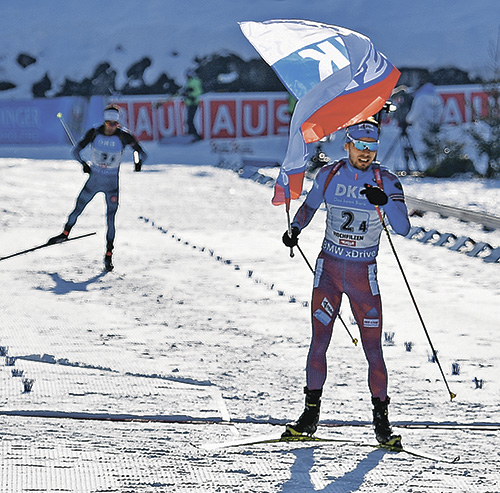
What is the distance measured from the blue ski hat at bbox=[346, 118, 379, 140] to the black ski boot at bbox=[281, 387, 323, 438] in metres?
1.46

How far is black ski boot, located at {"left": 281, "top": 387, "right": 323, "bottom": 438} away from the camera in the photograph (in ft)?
15.4

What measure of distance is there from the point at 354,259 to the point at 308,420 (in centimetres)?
93

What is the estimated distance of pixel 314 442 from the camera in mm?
4676

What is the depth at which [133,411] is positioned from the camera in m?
5.07

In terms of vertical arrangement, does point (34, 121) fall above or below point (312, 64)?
below

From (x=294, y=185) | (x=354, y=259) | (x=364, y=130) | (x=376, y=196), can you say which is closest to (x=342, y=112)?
(x=364, y=130)

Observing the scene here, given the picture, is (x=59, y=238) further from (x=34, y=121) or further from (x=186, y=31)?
(x=186, y=31)

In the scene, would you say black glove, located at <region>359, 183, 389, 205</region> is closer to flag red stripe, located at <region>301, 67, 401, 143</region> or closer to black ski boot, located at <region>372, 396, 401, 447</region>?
flag red stripe, located at <region>301, 67, 401, 143</region>

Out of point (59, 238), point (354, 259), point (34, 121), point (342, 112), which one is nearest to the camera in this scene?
point (354, 259)

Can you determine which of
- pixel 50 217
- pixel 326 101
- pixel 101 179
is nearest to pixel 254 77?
pixel 50 217

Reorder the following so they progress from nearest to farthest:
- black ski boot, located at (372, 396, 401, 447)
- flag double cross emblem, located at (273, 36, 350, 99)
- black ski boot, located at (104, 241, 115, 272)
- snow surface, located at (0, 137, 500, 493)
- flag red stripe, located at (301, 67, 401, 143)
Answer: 1. snow surface, located at (0, 137, 500, 493)
2. black ski boot, located at (372, 396, 401, 447)
3. flag red stripe, located at (301, 67, 401, 143)
4. flag double cross emblem, located at (273, 36, 350, 99)
5. black ski boot, located at (104, 241, 115, 272)

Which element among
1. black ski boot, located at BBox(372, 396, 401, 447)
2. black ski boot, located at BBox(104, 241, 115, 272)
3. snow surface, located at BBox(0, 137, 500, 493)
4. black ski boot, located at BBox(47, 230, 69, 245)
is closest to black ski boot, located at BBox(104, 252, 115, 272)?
black ski boot, located at BBox(104, 241, 115, 272)

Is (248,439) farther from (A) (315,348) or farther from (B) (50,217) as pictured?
(B) (50,217)

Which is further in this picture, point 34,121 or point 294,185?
point 34,121
